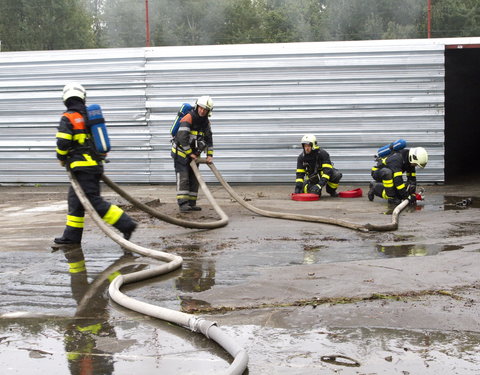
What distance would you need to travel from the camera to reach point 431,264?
587cm

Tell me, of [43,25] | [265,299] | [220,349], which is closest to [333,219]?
[265,299]

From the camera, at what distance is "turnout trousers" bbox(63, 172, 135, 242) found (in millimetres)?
6891

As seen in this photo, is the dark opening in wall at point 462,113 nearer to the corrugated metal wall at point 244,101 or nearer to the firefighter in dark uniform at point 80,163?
the corrugated metal wall at point 244,101

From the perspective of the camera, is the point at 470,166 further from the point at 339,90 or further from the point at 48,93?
the point at 48,93

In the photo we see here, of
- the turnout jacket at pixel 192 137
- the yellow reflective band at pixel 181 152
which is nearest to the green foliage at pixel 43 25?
the turnout jacket at pixel 192 137

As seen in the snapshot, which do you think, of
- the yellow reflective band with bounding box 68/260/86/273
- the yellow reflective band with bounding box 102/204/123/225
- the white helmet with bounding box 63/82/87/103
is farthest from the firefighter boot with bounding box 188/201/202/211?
the yellow reflective band with bounding box 68/260/86/273

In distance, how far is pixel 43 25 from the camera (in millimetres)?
27672

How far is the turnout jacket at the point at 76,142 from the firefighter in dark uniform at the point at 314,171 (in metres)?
4.77

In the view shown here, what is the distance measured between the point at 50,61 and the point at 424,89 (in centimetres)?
725

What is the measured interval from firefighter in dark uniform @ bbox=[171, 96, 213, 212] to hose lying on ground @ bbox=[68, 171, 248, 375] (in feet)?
8.78

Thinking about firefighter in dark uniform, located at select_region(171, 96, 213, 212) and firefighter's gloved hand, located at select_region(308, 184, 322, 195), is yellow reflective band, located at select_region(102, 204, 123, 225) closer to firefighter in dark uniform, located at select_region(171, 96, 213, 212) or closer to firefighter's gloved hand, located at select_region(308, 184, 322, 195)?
firefighter in dark uniform, located at select_region(171, 96, 213, 212)

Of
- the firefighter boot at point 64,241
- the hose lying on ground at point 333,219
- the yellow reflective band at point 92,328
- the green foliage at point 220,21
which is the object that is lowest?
the yellow reflective band at point 92,328

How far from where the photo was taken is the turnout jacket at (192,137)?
9367mm

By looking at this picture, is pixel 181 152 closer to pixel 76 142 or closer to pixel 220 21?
pixel 76 142
